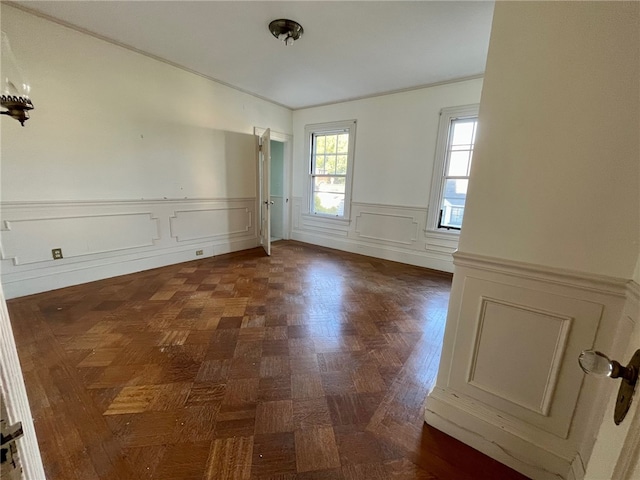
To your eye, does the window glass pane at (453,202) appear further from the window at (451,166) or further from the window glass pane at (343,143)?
the window glass pane at (343,143)

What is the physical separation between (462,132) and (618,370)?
12.6 ft

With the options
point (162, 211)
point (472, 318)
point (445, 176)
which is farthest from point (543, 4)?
point (162, 211)

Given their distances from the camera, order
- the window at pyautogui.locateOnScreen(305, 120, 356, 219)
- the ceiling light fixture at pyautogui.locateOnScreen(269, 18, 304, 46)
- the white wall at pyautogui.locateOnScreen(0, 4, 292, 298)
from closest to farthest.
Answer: the ceiling light fixture at pyautogui.locateOnScreen(269, 18, 304, 46) → the white wall at pyautogui.locateOnScreen(0, 4, 292, 298) → the window at pyautogui.locateOnScreen(305, 120, 356, 219)

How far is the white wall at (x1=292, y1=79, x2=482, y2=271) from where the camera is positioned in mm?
A: 3752

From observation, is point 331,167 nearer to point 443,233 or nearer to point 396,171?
point 396,171

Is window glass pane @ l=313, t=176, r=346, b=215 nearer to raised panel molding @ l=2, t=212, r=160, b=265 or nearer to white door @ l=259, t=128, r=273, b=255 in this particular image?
white door @ l=259, t=128, r=273, b=255

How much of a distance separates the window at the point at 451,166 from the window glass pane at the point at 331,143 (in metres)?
1.80

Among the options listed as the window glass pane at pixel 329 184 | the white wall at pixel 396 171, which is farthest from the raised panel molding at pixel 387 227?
the window glass pane at pixel 329 184

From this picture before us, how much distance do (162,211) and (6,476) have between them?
3.61m

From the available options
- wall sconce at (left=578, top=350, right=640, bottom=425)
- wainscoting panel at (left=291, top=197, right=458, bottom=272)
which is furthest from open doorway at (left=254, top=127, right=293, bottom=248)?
wall sconce at (left=578, top=350, right=640, bottom=425)

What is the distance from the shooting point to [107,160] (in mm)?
2986

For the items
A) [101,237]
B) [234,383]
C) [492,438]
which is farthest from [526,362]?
[101,237]

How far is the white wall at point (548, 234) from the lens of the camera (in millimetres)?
880

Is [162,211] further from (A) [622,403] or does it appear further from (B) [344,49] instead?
(A) [622,403]
